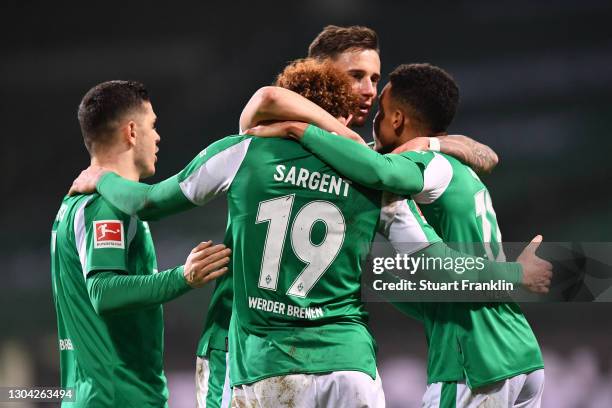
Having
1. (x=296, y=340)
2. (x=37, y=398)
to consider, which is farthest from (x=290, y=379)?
(x=37, y=398)

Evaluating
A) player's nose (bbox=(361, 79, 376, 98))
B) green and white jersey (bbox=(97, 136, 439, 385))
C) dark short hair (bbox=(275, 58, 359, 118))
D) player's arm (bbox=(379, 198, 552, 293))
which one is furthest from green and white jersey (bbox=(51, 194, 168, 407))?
player's nose (bbox=(361, 79, 376, 98))

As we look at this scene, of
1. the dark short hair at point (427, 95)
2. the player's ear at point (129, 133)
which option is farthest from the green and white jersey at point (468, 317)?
the player's ear at point (129, 133)

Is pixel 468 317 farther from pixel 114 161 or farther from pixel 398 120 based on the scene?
pixel 114 161

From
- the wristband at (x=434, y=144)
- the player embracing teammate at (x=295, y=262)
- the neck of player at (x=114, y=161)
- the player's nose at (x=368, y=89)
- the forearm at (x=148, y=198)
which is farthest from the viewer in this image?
the player's nose at (x=368, y=89)

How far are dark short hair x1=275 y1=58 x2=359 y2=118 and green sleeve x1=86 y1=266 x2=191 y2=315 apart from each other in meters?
0.62

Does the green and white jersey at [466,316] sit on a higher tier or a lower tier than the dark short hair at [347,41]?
lower

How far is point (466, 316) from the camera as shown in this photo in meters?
2.56

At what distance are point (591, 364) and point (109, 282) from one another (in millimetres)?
3219

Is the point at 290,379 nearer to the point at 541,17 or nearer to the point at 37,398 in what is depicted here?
the point at 37,398

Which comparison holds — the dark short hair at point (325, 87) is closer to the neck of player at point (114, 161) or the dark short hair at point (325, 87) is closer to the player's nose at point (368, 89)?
the neck of player at point (114, 161)

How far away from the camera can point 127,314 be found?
2578 millimetres

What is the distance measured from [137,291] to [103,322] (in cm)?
24

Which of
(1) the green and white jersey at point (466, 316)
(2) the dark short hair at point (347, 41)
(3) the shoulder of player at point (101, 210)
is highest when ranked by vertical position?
(2) the dark short hair at point (347, 41)

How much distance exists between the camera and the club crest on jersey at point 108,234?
2.49 m
